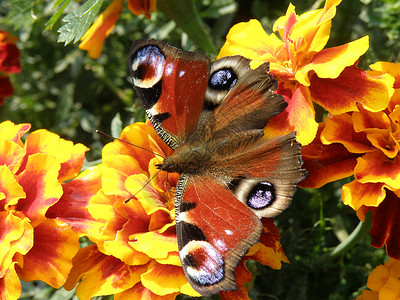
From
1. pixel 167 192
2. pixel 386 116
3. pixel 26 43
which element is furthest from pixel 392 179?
pixel 26 43

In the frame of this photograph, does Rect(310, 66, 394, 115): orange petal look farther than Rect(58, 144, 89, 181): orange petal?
No

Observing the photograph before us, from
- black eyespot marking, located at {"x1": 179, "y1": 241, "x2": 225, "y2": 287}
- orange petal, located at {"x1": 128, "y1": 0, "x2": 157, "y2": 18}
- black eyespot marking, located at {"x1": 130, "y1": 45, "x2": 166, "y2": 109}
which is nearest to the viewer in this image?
black eyespot marking, located at {"x1": 179, "y1": 241, "x2": 225, "y2": 287}

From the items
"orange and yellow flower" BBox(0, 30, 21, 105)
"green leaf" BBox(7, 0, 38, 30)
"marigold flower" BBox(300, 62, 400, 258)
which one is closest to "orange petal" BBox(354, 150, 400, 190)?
"marigold flower" BBox(300, 62, 400, 258)

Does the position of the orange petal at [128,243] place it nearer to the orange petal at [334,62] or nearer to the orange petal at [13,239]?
the orange petal at [13,239]

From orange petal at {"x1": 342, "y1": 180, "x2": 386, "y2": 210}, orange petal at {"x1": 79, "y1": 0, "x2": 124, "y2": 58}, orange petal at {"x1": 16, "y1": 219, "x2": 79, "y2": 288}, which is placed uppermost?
orange petal at {"x1": 79, "y1": 0, "x2": 124, "y2": 58}

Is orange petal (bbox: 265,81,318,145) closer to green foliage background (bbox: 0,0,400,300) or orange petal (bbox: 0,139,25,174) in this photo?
green foliage background (bbox: 0,0,400,300)

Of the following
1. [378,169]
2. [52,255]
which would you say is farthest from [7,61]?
[378,169]
